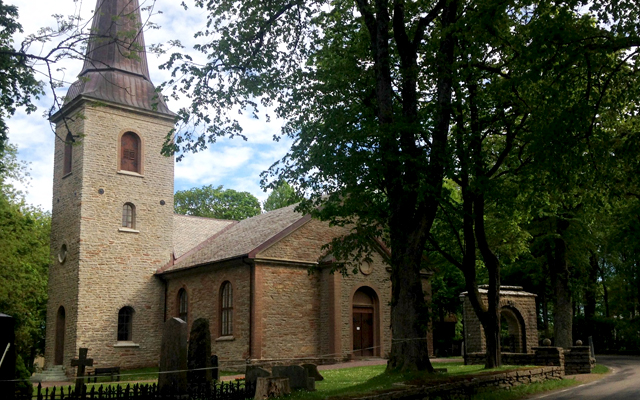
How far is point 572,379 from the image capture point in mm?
19547

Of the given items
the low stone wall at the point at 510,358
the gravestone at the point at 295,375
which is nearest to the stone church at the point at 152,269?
the low stone wall at the point at 510,358

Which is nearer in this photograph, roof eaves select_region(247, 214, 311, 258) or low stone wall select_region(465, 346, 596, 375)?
low stone wall select_region(465, 346, 596, 375)

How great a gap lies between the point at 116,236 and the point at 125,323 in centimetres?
446

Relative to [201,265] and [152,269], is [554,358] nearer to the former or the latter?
[201,265]

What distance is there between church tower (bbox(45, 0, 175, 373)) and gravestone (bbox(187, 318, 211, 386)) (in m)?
14.7

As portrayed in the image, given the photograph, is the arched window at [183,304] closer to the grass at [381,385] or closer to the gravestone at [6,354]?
the grass at [381,385]

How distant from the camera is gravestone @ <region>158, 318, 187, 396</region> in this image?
1211 cm

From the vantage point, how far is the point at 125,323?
30797mm

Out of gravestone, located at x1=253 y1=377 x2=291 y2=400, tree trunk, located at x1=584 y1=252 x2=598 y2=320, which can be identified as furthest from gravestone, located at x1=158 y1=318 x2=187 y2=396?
tree trunk, located at x1=584 y1=252 x2=598 y2=320

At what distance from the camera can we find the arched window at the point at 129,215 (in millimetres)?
31595

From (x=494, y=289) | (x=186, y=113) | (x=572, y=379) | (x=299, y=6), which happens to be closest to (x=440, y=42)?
(x=299, y=6)

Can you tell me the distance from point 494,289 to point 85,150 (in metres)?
21.3

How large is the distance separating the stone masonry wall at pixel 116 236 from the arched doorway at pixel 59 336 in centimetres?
96

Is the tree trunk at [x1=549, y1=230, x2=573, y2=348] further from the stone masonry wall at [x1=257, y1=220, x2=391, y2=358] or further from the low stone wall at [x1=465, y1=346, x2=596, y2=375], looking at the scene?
the stone masonry wall at [x1=257, y1=220, x2=391, y2=358]
